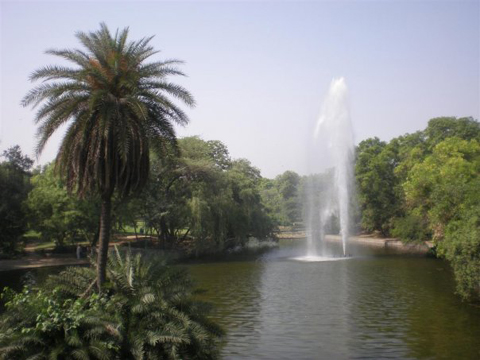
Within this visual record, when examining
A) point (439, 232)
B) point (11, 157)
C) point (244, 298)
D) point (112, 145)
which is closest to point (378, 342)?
point (244, 298)

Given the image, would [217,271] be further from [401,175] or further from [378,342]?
[401,175]

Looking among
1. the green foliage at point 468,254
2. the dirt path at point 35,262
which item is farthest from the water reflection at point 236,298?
the dirt path at point 35,262

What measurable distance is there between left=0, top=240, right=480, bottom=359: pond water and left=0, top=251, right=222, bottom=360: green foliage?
10.6 feet

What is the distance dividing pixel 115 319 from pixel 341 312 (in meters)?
12.1

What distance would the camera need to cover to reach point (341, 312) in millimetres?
20516

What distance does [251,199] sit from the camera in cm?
5344

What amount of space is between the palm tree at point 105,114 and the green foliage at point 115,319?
121 cm

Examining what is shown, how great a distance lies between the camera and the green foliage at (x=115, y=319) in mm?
10914

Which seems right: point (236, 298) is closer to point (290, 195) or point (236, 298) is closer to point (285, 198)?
point (285, 198)

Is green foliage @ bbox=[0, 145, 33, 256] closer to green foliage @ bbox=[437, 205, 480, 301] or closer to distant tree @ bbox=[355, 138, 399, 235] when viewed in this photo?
green foliage @ bbox=[437, 205, 480, 301]

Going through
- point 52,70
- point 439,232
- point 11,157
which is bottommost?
point 439,232

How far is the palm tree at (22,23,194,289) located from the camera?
14.2m

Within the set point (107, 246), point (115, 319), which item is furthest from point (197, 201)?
point (115, 319)

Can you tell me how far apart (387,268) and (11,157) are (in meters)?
57.9
